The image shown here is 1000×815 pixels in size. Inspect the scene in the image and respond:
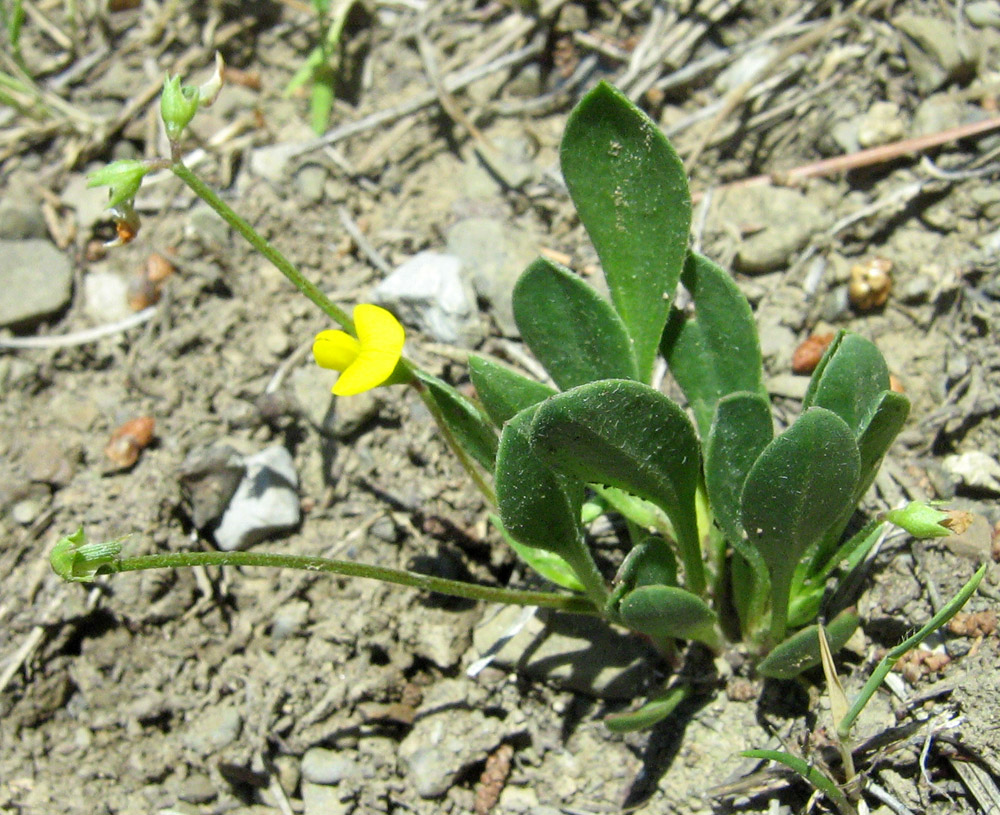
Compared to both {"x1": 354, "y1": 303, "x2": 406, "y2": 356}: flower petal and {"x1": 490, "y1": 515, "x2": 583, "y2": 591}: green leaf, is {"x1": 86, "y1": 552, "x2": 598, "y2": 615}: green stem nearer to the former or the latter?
{"x1": 490, "y1": 515, "x2": 583, "y2": 591}: green leaf

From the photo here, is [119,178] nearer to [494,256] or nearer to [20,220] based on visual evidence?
[494,256]

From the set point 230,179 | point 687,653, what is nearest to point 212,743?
point 687,653

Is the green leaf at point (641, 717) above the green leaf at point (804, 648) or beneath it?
beneath

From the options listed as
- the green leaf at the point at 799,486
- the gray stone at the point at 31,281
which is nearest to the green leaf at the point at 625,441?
the green leaf at the point at 799,486

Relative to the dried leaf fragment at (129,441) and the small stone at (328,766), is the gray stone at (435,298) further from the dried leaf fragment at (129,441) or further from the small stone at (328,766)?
the small stone at (328,766)

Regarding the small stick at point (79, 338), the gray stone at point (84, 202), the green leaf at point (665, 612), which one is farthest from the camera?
A: the gray stone at point (84, 202)

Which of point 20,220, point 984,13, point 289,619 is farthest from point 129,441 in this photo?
point 984,13

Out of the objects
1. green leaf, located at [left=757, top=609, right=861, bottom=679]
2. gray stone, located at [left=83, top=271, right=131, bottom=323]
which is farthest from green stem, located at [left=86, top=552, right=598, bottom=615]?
gray stone, located at [left=83, top=271, right=131, bottom=323]
